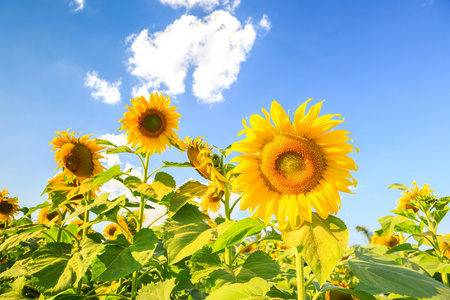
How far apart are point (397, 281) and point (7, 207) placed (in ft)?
25.4

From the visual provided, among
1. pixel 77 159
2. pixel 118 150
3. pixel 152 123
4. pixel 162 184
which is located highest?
pixel 152 123

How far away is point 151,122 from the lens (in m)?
3.86

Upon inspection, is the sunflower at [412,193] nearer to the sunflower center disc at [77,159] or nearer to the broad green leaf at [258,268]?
the broad green leaf at [258,268]

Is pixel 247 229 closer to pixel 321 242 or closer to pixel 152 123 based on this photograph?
pixel 321 242

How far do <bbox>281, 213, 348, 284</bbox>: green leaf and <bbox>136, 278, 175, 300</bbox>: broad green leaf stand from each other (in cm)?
120

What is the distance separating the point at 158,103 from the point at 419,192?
4.92m

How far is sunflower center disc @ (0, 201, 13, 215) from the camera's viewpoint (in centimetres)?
657

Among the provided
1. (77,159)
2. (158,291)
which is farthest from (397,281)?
(77,159)

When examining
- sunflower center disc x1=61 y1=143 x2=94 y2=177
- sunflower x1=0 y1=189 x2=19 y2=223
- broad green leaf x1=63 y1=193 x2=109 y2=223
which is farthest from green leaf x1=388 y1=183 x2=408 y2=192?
sunflower x1=0 y1=189 x2=19 y2=223

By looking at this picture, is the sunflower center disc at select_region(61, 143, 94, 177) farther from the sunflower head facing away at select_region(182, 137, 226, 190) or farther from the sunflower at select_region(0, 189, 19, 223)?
the sunflower at select_region(0, 189, 19, 223)

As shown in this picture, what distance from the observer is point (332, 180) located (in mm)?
1792

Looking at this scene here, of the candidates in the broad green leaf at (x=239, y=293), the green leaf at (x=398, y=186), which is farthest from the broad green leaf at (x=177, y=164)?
the green leaf at (x=398, y=186)

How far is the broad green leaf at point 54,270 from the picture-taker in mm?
2625

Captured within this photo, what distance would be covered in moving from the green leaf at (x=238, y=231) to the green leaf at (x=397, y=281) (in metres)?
0.54
